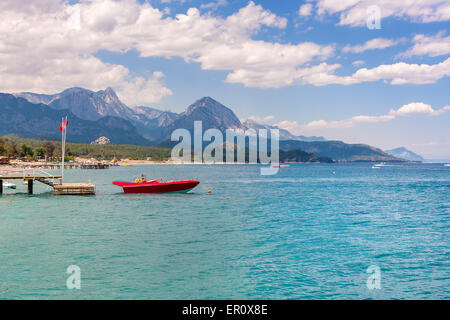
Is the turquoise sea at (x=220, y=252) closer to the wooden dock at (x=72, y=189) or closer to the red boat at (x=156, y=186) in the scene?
the wooden dock at (x=72, y=189)

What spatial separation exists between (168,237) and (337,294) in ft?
53.1

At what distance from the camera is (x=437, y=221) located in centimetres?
4138

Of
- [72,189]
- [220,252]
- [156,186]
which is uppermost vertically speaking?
[156,186]

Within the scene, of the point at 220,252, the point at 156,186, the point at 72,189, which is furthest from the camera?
the point at 156,186

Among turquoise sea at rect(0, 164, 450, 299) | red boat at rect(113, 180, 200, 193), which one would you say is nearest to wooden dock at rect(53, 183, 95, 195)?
red boat at rect(113, 180, 200, 193)

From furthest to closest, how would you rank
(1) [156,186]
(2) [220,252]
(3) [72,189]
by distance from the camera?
1. (1) [156,186]
2. (3) [72,189]
3. (2) [220,252]

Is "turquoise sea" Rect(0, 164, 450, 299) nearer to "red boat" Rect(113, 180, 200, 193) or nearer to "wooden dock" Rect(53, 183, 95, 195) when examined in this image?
"wooden dock" Rect(53, 183, 95, 195)

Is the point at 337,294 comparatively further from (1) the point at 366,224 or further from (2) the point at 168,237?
(1) the point at 366,224

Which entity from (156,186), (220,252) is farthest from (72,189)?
(220,252)

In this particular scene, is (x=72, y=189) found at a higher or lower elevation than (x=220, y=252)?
higher

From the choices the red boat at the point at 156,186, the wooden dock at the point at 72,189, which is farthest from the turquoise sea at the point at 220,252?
the red boat at the point at 156,186

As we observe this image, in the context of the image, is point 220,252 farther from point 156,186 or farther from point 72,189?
point 72,189

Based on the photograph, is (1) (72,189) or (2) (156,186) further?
(2) (156,186)
